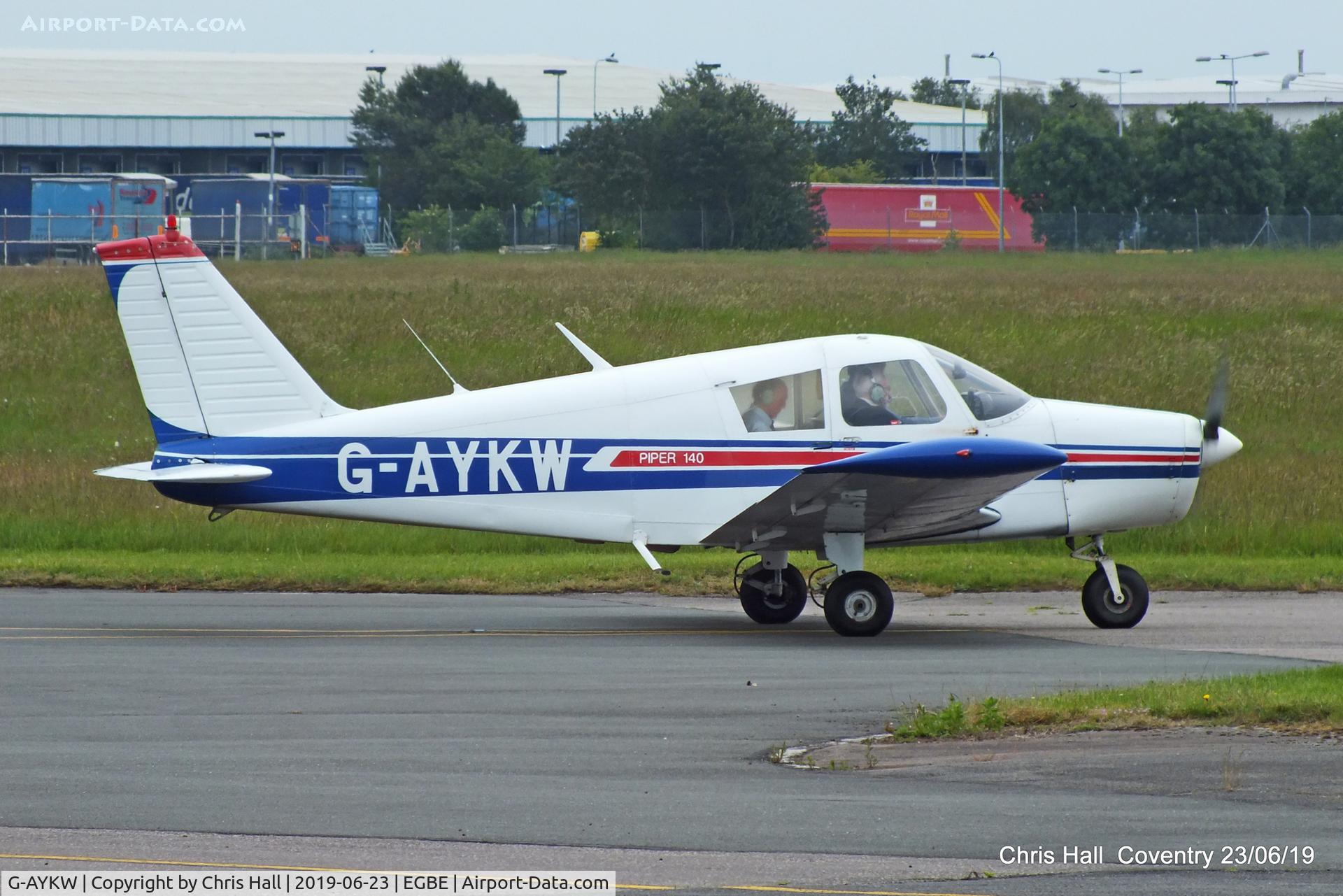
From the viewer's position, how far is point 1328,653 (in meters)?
11.1

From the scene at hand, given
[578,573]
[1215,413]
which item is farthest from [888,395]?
[578,573]

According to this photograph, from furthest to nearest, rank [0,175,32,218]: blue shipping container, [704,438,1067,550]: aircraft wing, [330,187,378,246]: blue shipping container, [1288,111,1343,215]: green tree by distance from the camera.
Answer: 1. [1288,111,1343,215]: green tree
2. [330,187,378,246]: blue shipping container
3. [0,175,32,218]: blue shipping container
4. [704,438,1067,550]: aircraft wing

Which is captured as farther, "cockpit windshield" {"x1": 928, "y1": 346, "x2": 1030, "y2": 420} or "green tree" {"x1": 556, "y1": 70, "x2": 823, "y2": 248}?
"green tree" {"x1": 556, "y1": 70, "x2": 823, "y2": 248}

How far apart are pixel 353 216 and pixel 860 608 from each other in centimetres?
6253

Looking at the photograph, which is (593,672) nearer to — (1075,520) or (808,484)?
(808,484)

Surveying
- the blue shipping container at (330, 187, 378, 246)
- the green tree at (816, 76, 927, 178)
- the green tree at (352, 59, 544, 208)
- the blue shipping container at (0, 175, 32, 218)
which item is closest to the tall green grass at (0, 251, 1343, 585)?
the blue shipping container at (0, 175, 32, 218)

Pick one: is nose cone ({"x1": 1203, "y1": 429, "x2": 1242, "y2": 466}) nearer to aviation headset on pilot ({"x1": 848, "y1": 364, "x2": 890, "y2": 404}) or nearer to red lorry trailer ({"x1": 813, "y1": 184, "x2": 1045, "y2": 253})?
aviation headset on pilot ({"x1": 848, "y1": 364, "x2": 890, "y2": 404})

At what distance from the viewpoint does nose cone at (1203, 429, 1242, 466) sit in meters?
12.4

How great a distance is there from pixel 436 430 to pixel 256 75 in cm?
9602

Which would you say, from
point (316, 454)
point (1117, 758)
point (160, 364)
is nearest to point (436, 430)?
point (316, 454)

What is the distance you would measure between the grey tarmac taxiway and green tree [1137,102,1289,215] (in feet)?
200

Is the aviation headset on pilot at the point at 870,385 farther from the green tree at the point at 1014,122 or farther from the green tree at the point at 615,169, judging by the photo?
the green tree at the point at 1014,122

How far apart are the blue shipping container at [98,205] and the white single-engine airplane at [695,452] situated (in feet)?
173

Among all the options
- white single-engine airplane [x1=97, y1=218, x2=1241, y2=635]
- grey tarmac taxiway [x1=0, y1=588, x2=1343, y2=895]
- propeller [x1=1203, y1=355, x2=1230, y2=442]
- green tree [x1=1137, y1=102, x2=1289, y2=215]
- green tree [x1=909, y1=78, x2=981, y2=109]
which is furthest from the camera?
green tree [x1=909, y1=78, x2=981, y2=109]
